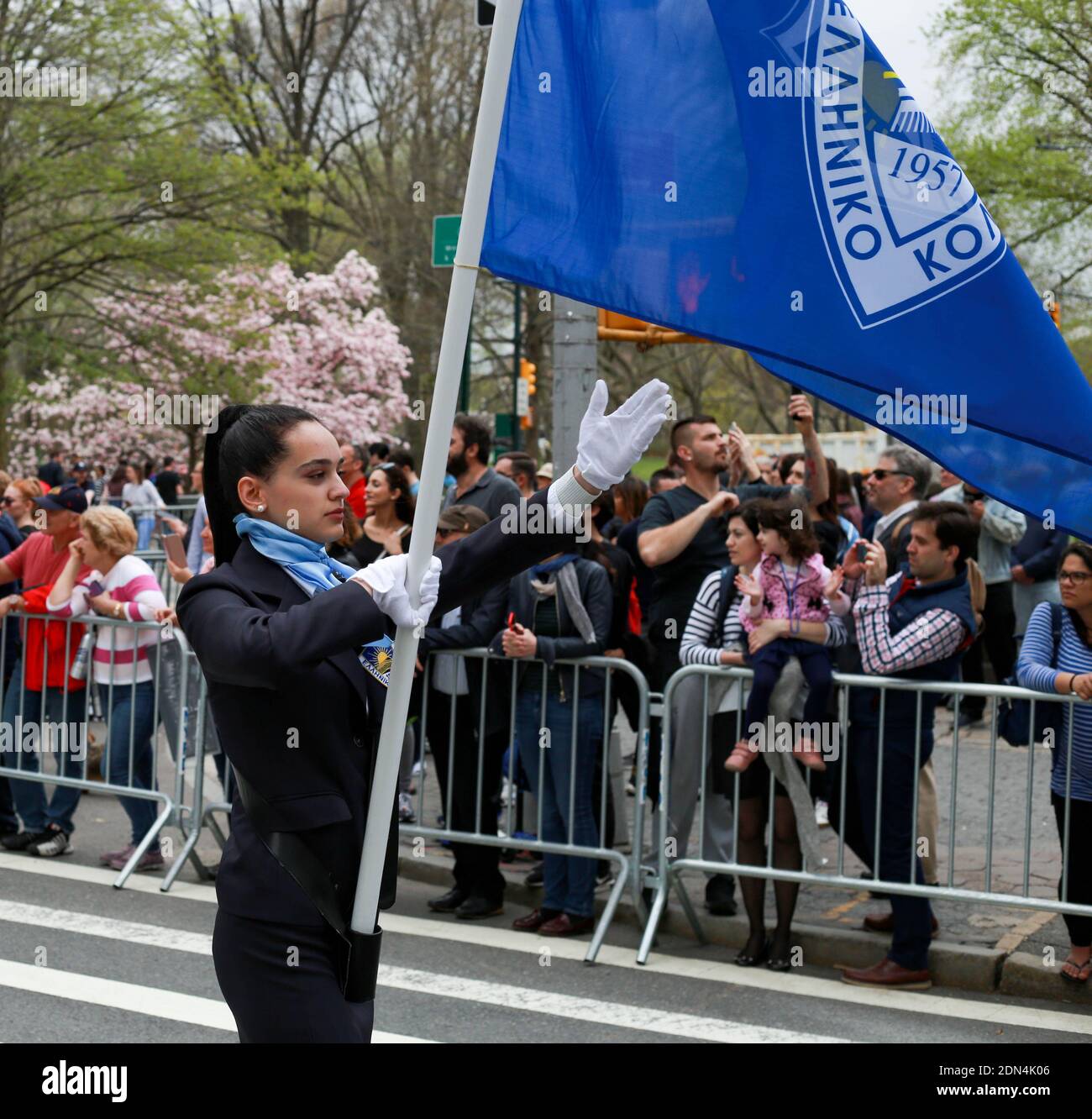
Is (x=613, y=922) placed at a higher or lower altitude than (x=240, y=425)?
lower

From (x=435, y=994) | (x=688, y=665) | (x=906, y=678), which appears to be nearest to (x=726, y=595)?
(x=688, y=665)

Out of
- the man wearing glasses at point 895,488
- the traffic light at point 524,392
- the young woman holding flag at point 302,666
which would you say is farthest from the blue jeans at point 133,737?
the traffic light at point 524,392

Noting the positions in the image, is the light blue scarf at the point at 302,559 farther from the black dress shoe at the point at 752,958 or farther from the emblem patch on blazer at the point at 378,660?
the black dress shoe at the point at 752,958

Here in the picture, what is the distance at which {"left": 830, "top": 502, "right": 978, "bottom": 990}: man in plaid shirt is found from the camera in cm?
663

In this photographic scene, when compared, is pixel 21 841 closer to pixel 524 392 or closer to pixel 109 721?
pixel 109 721

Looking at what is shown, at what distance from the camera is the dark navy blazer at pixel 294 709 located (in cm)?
309

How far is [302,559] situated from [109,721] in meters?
5.41

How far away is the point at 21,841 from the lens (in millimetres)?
8695
